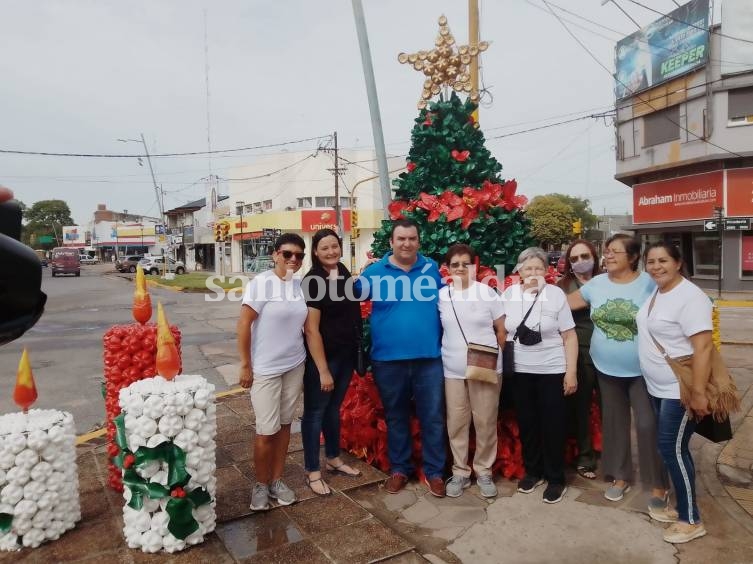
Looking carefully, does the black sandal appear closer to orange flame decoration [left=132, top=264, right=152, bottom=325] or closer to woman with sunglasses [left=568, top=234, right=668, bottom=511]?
orange flame decoration [left=132, top=264, right=152, bottom=325]

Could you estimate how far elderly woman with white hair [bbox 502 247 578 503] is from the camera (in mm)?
3467

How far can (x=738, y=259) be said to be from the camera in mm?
18797

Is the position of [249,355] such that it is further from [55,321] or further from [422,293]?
[55,321]

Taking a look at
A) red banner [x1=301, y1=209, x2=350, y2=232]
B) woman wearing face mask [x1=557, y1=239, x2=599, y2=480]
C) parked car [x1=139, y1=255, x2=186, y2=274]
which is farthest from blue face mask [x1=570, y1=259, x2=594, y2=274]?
parked car [x1=139, y1=255, x2=186, y2=274]

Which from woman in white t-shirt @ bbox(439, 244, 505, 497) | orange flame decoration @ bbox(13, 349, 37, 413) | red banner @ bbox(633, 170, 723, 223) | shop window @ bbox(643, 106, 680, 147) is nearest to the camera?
orange flame decoration @ bbox(13, 349, 37, 413)

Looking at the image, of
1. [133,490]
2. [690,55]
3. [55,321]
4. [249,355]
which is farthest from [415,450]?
[690,55]

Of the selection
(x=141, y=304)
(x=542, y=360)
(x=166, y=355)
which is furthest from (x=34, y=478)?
(x=542, y=360)

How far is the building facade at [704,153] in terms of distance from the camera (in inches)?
723

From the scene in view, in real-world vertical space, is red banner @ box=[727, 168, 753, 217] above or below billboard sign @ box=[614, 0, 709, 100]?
below

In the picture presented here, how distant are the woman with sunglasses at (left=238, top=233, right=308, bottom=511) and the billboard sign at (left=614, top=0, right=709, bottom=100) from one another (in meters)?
20.4

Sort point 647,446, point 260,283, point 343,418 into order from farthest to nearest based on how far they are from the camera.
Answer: point 343,418 → point 647,446 → point 260,283

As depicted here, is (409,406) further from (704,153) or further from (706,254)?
(706,254)

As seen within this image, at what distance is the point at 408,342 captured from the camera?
137 inches

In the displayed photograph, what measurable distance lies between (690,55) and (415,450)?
20919mm
